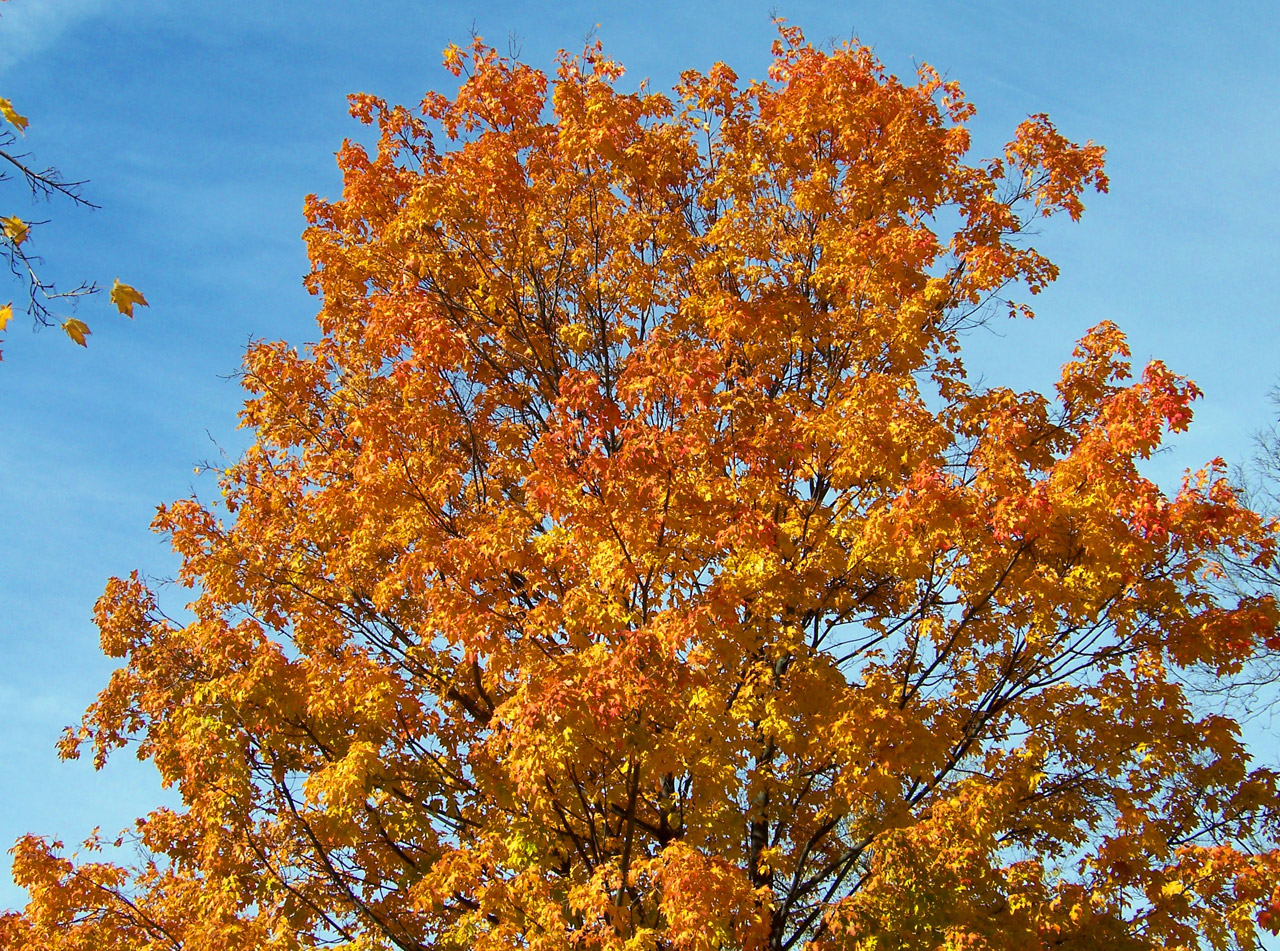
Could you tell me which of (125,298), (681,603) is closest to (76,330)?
(125,298)

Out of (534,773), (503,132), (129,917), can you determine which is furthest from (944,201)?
(129,917)

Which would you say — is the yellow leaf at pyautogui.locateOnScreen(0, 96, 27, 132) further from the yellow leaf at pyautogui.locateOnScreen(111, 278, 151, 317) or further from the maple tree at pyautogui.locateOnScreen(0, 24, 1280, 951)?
the maple tree at pyautogui.locateOnScreen(0, 24, 1280, 951)

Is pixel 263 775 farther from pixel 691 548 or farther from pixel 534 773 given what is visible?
pixel 691 548

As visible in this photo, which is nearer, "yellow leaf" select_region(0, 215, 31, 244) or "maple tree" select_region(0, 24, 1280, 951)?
"yellow leaf" select_region(0, 215, 31, 244)

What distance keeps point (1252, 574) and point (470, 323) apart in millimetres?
10689

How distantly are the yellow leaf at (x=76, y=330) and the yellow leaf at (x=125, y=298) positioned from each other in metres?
0.16

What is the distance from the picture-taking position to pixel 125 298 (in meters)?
3.88

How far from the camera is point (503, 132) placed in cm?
1080

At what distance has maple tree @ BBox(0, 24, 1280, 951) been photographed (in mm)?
6945

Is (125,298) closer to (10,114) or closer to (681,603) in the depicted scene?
(10,114)

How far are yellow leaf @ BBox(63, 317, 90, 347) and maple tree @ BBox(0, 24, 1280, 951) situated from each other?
342cm

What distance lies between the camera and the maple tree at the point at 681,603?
22.8ft

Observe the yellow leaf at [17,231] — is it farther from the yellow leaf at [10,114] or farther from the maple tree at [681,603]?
the maple tree at [681,603]

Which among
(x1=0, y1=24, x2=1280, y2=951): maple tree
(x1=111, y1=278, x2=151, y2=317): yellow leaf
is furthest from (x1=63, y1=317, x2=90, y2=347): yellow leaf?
(x1=0, y1=24, x2=1280, y2=951): maple tree
